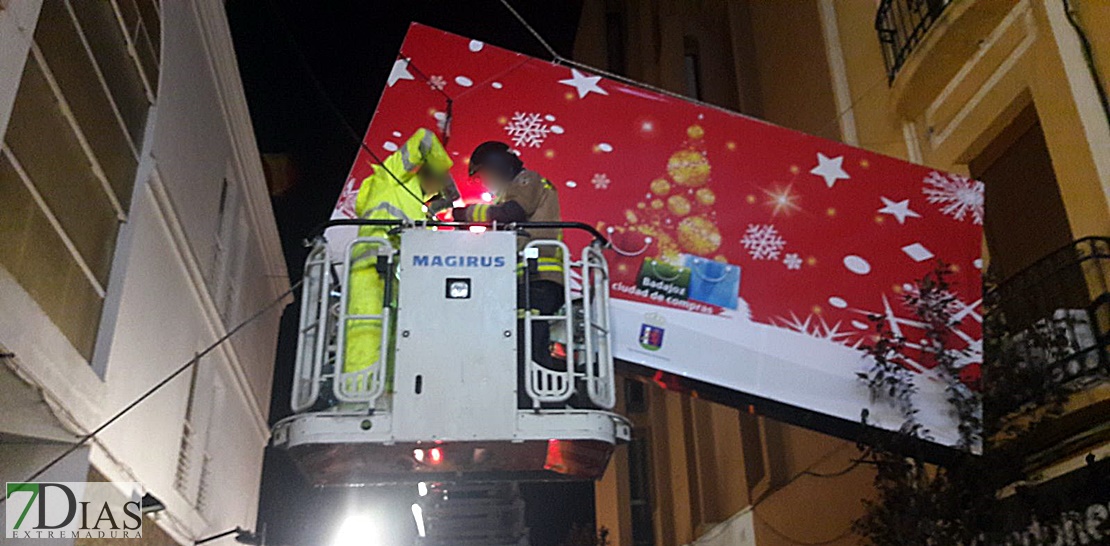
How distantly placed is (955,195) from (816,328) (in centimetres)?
168

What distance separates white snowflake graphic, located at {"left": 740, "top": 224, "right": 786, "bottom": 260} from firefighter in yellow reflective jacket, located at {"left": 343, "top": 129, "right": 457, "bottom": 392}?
237 centimetres

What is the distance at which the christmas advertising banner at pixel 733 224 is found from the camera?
7.31 metres

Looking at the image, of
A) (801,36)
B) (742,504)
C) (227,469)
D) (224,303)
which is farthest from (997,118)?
(227,469)

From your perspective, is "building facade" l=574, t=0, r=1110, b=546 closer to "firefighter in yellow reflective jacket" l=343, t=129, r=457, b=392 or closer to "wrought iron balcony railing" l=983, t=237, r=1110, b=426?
"wrought iron balcony railing" l=983, t=237, r=1110, b=426

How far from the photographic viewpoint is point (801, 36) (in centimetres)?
1518

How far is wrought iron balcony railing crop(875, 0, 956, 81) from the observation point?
39.0 feet

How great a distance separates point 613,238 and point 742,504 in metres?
9.76

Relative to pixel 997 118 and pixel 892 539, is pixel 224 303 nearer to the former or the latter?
pixel 892 539

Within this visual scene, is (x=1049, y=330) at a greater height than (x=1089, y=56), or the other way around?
(x=1089, y=56)

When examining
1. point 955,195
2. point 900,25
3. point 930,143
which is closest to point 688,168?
point 955,195

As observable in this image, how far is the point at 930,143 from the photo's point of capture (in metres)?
12.1

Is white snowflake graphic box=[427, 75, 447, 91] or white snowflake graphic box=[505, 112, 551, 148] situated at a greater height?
white snowflake graphic box=[427, 75, 447, 91]

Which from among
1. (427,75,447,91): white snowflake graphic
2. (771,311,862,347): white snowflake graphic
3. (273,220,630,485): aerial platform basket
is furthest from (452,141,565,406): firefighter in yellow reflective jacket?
(771,311,862,347): white snowflake graphic

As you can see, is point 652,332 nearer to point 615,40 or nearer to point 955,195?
point 955,195
